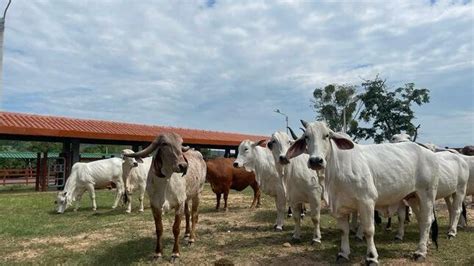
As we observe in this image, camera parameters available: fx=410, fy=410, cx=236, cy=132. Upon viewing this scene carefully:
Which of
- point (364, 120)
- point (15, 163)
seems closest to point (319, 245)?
point (364, 120)

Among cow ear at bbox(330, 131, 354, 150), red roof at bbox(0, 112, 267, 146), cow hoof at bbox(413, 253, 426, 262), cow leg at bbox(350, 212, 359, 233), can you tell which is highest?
red roof at bbox(0, 112, 267, 146)

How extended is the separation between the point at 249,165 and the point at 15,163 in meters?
37.1

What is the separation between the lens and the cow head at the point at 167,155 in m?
6.25

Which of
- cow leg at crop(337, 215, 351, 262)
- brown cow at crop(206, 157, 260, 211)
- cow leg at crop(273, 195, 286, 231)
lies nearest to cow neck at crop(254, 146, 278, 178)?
cow leg at crop(273, 195, 286, 231)

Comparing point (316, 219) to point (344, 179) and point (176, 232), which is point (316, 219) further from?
point (176, 232)

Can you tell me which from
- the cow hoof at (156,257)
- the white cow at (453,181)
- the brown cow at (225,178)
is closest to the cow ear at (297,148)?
the cow hoof at (156,257)

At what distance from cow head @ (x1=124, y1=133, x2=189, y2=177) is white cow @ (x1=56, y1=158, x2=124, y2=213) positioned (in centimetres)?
774

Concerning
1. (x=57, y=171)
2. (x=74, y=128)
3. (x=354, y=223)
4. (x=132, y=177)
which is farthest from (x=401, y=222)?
(x=57, y=171)

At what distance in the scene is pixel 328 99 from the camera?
48.4 m

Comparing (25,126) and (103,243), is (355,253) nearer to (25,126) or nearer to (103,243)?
(103,243)

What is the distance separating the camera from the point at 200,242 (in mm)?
7957

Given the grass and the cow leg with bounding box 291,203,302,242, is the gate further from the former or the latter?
the cow leg with bounding box 291,203,302,242

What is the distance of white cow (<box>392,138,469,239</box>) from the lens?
7867 millimetres

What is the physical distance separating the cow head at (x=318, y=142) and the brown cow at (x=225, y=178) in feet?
23.3
